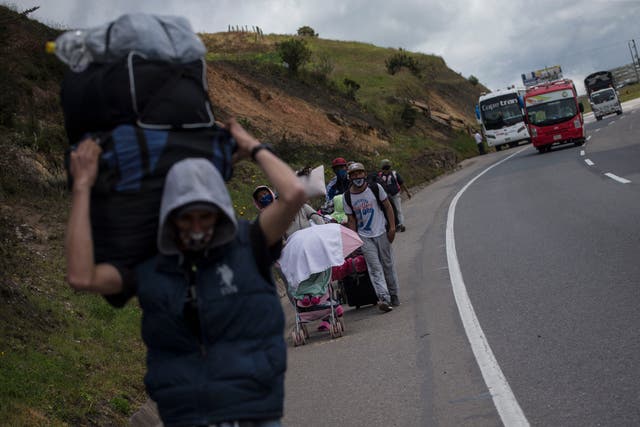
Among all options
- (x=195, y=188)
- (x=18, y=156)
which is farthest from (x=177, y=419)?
(x=18, y=156)

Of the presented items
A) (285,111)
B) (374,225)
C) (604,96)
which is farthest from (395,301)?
(604,96)

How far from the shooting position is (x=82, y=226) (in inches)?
135

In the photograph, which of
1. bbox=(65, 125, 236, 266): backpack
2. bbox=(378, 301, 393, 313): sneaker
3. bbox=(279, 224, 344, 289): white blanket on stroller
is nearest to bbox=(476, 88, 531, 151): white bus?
bbox=(378, 301, 393, 313): sneaker

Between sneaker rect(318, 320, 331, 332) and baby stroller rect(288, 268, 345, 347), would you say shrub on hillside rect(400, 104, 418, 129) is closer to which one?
sneaker rect(318, 320, 331, 332)

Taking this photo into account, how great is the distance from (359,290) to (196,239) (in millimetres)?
9764

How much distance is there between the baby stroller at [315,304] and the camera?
1092 centimetres

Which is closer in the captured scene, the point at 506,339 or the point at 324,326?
the point at 506,339

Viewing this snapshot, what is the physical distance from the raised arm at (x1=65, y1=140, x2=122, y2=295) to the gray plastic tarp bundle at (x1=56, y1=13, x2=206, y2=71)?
383 mm

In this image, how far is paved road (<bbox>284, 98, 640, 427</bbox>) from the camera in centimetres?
686

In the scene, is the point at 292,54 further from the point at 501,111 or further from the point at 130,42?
the point at 130,42

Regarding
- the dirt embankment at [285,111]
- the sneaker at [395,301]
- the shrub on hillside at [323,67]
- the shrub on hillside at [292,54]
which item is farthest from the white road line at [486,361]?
the shrub on hillside at [323,67]

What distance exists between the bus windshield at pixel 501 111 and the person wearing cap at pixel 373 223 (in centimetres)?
4557

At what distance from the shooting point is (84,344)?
1068 centimetres

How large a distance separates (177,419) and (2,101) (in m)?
17.3
